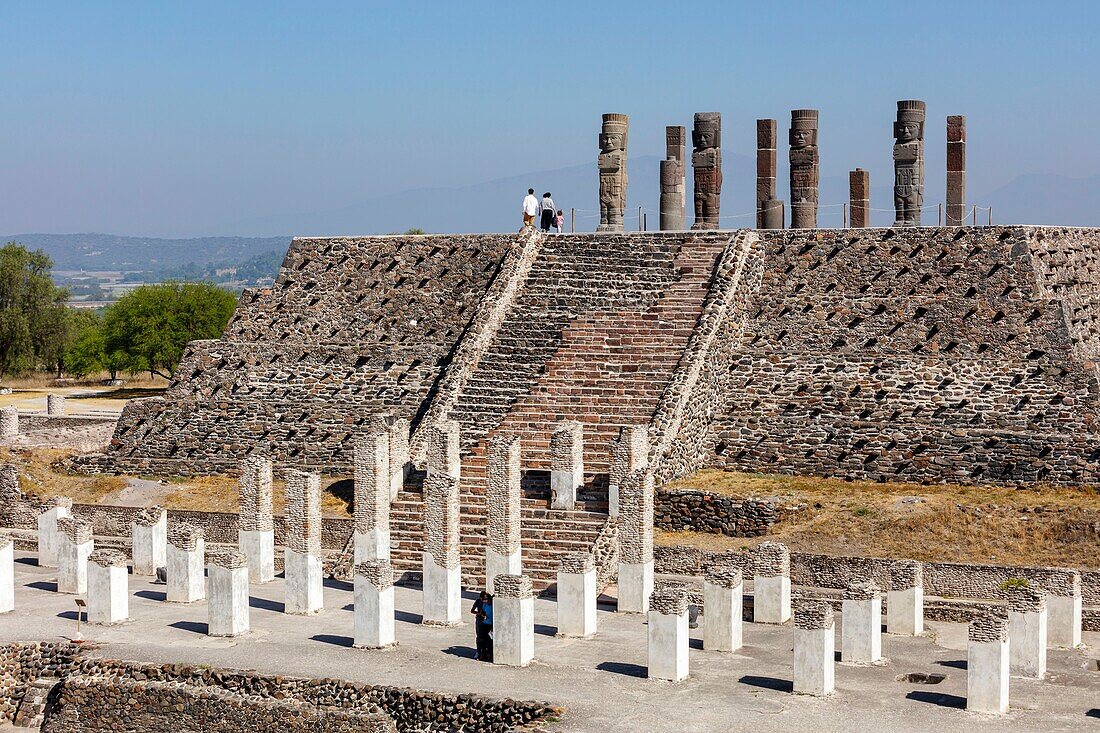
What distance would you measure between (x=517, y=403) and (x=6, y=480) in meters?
9.97

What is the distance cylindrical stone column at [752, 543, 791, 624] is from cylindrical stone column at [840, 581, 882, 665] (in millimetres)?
2445

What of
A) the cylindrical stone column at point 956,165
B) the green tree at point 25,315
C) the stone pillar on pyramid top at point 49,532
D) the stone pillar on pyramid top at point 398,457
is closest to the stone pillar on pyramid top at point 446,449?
the stone pillar on pyramid top at point 398,457

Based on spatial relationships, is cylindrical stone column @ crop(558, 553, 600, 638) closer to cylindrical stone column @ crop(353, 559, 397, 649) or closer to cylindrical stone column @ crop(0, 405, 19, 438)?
cylindrical stone column @ crop(353, 559, 397, 649)

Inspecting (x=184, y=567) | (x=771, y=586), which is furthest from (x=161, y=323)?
(x=771, y=586)

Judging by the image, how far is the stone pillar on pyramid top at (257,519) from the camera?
93.8 feet

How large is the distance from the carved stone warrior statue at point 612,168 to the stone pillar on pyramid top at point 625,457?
11702 millimetres

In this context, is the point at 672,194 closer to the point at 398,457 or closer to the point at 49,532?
the point at 398,457

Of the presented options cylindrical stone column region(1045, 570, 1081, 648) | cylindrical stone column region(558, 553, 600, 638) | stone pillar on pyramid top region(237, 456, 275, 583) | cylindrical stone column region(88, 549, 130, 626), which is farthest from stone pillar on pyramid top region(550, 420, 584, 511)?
cylindrical stone column region(1045, 570, 1081, 648)

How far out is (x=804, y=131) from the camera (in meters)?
39.6

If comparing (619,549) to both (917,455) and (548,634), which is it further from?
(917,455)

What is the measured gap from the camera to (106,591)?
25922 millimetres

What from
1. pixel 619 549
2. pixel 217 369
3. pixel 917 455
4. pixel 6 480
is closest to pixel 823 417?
pixel 917 455

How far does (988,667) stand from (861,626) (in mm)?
2544

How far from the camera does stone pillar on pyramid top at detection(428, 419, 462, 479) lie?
97.2ft
